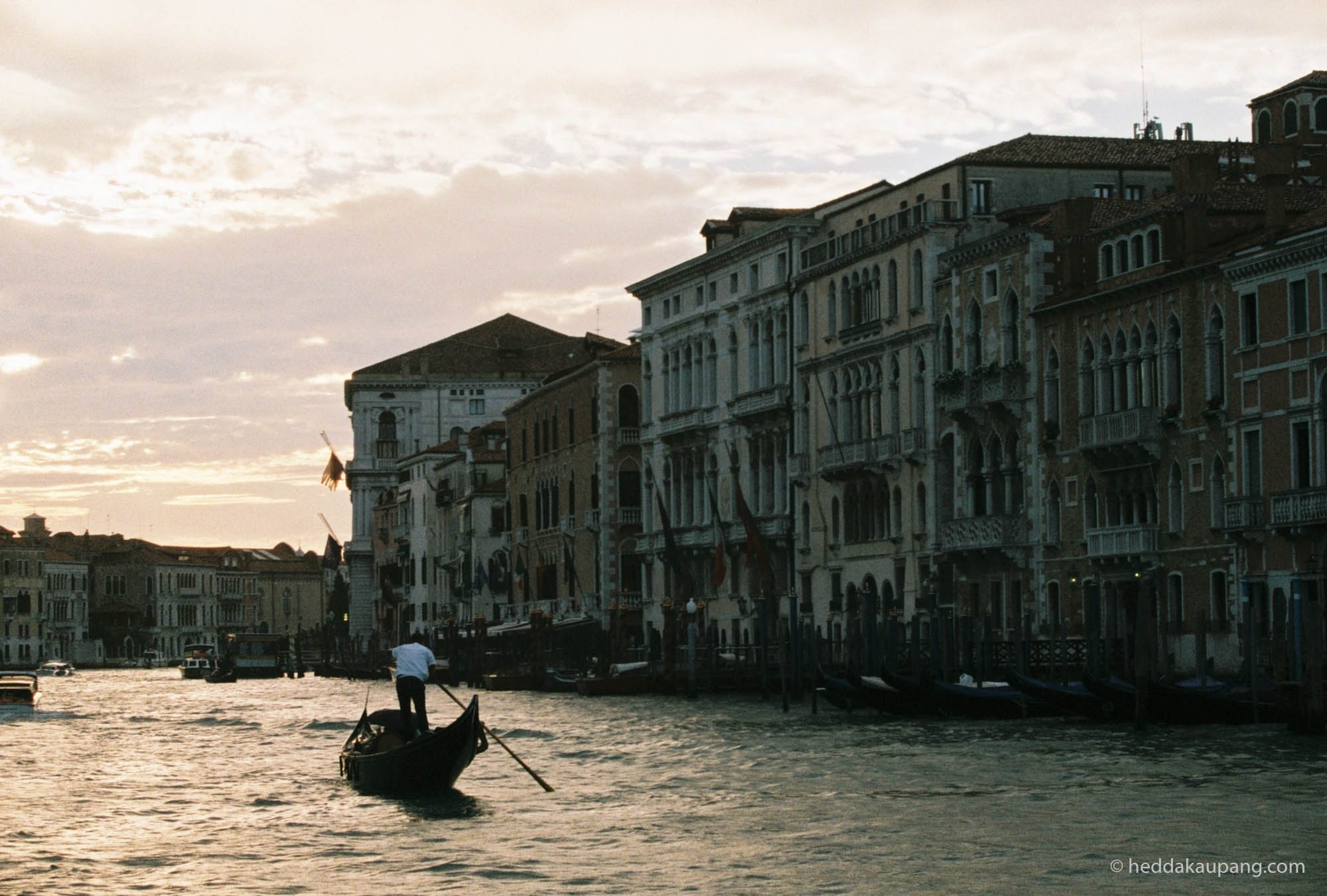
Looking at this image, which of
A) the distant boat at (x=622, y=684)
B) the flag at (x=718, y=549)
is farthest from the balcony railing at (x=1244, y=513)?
the flag at (x=718, y=549)

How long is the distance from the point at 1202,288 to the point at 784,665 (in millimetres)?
9545

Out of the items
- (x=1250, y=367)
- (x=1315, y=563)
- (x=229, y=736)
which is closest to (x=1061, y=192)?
(x=1250, y=367)

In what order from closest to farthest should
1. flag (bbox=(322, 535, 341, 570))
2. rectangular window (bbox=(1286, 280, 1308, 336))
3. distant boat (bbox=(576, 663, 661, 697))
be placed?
rectangular window (bbox=(1286, 280, 1308, 336)) → distant boat (bbox=(576, 663, 661, 697)) → flag (bbox=(322, 535, 341, 570))

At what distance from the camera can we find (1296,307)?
3978 cm

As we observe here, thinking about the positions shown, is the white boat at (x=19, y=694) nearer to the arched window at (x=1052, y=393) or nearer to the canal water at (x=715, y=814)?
the canal water at (x=715, y=814)

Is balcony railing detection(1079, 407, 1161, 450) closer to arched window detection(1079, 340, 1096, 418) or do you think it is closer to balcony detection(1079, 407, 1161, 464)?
balcony detection(1079, 407, 1161, 464)

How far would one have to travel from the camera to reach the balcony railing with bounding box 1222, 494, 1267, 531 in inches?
1578

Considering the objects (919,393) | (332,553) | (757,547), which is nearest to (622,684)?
(757,547)

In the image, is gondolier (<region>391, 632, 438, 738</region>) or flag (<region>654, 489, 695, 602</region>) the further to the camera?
flag (<region>654, 489, 695, 602</region>)

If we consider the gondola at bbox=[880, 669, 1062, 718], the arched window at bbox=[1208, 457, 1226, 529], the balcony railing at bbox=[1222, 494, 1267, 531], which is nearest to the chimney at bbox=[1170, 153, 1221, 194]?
the arched window at bbox=[1208, 457, 1226, 529]

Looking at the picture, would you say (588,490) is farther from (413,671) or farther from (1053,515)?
(413,671)

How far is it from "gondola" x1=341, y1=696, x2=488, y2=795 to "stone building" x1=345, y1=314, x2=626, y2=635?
78.5m

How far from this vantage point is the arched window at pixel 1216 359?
1635 inches

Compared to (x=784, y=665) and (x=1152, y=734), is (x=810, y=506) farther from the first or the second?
(x=1152, y=734)
